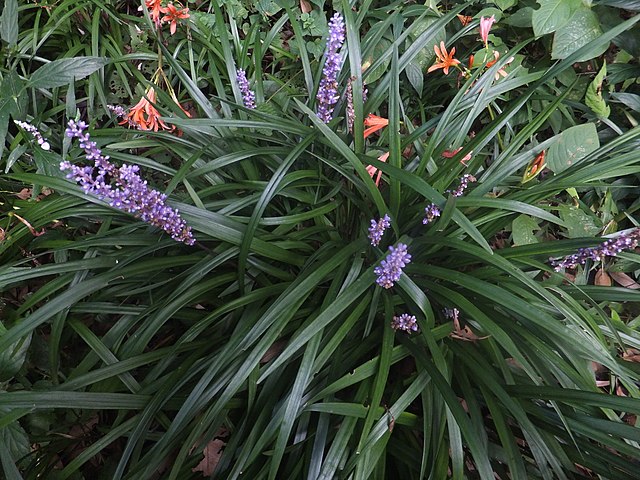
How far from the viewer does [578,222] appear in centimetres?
174

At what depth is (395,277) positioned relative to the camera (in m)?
1.29

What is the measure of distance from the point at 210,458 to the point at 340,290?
2.70 ft

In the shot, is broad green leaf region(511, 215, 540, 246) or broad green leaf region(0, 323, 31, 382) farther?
broad green leaf region(511, 215, 540, 246)

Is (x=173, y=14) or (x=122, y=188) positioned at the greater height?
(x=173, y=14)

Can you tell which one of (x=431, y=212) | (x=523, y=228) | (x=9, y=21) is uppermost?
(x=9, y=21)

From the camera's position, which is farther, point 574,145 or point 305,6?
point 305,6

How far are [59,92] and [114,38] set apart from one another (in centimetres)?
39

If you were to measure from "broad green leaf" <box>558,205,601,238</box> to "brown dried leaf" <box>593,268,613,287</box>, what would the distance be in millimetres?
253

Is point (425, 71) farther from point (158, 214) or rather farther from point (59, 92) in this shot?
point (59, 92)

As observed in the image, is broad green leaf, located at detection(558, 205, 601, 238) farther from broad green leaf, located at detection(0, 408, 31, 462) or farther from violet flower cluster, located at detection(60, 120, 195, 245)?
broad green leaf, located at detection(0, 408, 31, 462)

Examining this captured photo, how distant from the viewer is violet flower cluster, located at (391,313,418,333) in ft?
4.47

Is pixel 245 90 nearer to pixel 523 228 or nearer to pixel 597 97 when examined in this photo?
pixel 523 228

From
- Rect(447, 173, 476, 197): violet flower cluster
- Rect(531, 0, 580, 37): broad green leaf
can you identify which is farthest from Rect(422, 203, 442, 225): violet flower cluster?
Rect(531, 0, 580, 37): broad green leaf

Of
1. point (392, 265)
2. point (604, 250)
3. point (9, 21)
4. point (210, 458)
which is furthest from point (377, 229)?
point (9, 21)
